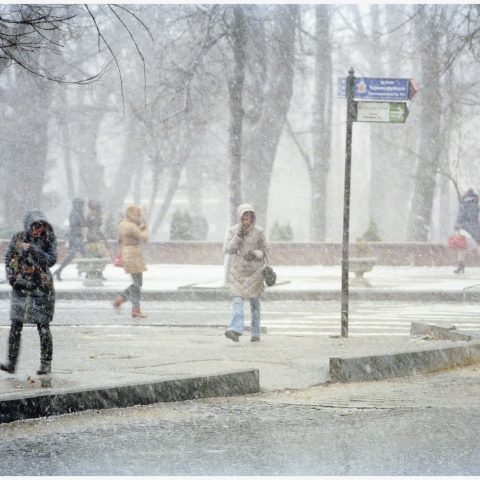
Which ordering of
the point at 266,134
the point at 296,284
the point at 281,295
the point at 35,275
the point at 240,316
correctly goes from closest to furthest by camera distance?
the point at 35,275, the point at 240,316, the point at 281,295, the point at 296,284, the point at 266,134

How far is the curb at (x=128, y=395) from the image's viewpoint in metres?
8.48

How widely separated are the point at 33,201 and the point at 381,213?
567 inches

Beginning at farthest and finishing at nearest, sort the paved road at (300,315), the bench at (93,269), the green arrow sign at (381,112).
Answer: the bench at (93,269), the paved road at (300,315), the green arrow sign at (381,112)

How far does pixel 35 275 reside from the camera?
33.5 ft

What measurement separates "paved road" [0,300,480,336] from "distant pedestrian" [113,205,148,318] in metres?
0.40

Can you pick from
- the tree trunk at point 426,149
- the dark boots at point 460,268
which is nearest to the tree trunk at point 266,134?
the tree trunk at point 426,149

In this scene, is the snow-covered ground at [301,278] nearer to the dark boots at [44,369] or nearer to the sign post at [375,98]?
the sign post at [375,98]

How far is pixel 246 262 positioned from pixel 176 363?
2.71 meters

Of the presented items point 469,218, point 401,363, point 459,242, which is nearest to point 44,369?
point 401,363

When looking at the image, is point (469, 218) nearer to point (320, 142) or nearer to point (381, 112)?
point (320, 142)

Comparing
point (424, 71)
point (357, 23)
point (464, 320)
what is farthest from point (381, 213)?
point (464, 320)

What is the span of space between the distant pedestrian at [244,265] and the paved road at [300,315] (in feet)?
6.79

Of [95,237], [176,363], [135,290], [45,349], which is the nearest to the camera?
[45,349]

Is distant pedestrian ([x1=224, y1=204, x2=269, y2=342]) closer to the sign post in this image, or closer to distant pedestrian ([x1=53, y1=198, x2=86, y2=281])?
the sign post
